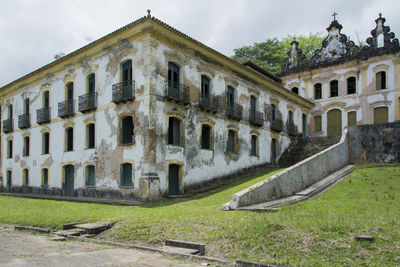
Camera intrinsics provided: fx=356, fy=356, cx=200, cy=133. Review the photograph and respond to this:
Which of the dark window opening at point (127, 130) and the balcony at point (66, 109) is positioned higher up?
the balcony at point (66, 109)

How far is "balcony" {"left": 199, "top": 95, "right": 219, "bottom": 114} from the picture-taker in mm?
19375

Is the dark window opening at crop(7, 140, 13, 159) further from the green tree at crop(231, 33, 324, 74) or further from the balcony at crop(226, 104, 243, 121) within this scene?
the green tree at crop(231, 33, 324, 74)

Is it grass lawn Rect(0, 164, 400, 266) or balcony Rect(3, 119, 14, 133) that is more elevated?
balcony Rect(3, 119, 14, 133)

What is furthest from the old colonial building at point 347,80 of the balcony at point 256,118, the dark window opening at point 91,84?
the dark window opening at point 91,84

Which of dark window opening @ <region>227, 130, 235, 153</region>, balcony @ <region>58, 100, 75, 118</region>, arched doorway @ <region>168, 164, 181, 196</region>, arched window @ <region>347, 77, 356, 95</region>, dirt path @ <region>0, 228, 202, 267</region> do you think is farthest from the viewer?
arched window @ <region>347, 77, 356, 95</region>

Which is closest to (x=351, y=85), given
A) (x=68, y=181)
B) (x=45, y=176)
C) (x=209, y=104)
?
(x=209, y=104)

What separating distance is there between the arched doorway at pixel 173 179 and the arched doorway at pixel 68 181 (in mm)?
6831

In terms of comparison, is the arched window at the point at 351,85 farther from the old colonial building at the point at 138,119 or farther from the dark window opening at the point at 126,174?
the dark window opening at the point at 126,174

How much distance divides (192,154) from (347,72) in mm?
19439

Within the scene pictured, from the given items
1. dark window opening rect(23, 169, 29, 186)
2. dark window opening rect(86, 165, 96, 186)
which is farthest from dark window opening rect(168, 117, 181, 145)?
dark window opening rect(23, 169, 29, 186)

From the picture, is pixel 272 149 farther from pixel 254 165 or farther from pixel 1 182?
pixel 1 182

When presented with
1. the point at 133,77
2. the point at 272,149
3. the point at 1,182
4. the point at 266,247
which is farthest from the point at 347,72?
the point at 1,182

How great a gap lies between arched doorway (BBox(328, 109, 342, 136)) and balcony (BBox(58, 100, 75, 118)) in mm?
22227

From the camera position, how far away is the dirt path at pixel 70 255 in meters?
6.61
